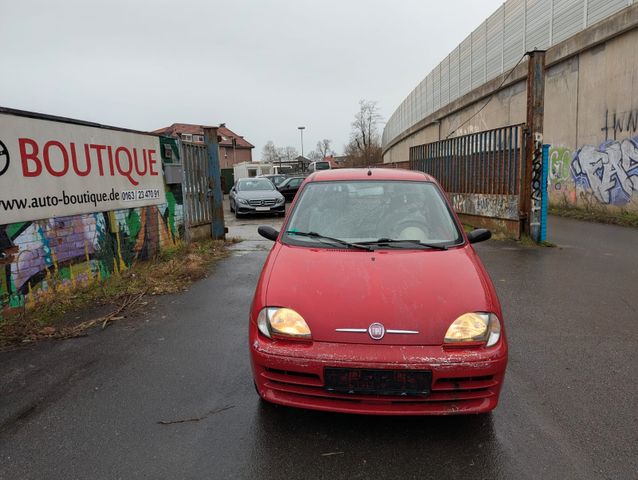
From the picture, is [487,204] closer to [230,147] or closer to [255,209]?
[255,209]

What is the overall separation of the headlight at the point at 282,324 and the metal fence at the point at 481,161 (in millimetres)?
8337

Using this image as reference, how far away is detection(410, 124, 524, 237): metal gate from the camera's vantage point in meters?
9.72

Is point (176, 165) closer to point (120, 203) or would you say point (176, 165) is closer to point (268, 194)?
point (120, 203)

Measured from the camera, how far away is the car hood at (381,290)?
8.44 feet

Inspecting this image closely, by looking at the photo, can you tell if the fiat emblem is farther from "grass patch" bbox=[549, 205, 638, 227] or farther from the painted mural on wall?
the painted mural on wall

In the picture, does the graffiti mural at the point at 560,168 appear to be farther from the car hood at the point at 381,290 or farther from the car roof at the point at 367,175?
the car hood at the point at 381,290

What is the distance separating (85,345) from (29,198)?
6.60ft

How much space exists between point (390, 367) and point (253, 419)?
110cm

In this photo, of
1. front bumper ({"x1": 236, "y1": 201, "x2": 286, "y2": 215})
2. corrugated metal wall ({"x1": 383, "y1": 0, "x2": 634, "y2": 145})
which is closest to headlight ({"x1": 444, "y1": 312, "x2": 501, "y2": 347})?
corrugated metal wall ({"x1": 383, "y1": 0, "x2": 634, "y2": 145})

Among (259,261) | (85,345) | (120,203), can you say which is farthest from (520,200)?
(85,345)

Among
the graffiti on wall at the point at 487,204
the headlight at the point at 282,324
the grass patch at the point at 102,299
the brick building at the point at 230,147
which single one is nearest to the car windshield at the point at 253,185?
the graffiti on wall at the point at 487,204

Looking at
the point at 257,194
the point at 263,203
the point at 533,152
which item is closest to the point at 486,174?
the point at 533,152

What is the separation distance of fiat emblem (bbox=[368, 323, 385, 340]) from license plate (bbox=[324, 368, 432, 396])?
0.62 ft

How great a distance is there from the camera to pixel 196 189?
943cm
